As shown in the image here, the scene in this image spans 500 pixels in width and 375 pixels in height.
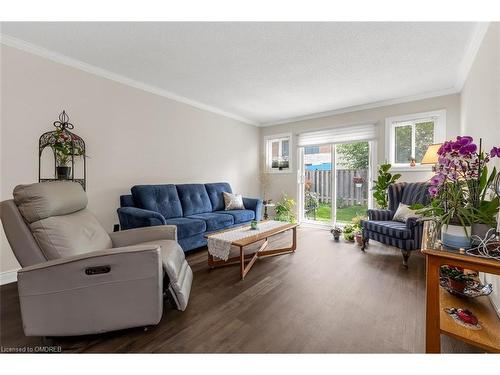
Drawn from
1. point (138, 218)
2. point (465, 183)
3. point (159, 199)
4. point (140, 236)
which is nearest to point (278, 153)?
point (159, 199)

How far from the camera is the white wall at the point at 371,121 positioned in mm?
3609

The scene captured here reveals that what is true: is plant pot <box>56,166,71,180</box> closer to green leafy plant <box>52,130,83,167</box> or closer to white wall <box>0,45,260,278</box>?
green leafy plant <box>52,130,83,167</box>

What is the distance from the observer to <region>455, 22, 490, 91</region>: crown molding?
2062mm

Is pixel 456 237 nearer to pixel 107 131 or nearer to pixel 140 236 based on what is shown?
pixel 140 236

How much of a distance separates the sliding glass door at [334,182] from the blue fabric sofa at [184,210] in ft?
5.10

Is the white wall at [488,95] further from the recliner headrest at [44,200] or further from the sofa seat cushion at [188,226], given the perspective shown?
the recliner headrest at [44,200]

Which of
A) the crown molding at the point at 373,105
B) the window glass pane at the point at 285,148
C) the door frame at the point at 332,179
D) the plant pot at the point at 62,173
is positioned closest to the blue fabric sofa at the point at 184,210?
the plant pot at the point at 62,173

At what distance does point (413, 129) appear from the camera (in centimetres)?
398

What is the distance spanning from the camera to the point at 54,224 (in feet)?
5.12

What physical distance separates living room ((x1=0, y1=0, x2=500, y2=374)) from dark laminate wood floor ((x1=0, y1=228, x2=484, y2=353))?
0.6 inches

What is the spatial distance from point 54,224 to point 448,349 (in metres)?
2.60

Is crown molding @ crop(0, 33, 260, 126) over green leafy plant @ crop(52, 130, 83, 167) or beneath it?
over

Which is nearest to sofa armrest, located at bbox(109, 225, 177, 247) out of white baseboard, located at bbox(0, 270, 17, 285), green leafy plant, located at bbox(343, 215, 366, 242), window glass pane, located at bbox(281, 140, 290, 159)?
white baseboard, located at bbox(0, 270, 17, 285)
